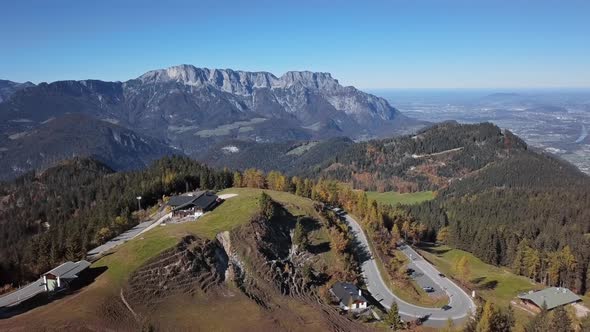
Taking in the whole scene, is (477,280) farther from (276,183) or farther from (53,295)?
(53,295)

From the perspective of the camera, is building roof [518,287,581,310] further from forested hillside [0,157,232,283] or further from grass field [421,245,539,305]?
forested hillside [0,157,232,283]

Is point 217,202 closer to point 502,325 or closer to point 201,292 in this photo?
point 201,292

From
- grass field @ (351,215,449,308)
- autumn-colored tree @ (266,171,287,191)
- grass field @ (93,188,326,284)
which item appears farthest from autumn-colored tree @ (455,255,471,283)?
autumn-colored tree @ (266,171,287,191)

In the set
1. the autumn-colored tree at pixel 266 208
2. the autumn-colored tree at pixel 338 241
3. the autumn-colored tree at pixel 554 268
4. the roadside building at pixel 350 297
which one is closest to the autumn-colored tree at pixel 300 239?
the autumn-colored tree at pixel 338 241

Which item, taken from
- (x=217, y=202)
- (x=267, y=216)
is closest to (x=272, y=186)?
(x=217, y=202)

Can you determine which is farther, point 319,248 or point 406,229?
point 406,229

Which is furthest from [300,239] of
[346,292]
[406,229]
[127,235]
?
[406,229]

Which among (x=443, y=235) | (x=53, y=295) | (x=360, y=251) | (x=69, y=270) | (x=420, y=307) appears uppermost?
(x=69, y=270)

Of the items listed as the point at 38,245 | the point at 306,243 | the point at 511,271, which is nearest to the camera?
the point at 38,245
